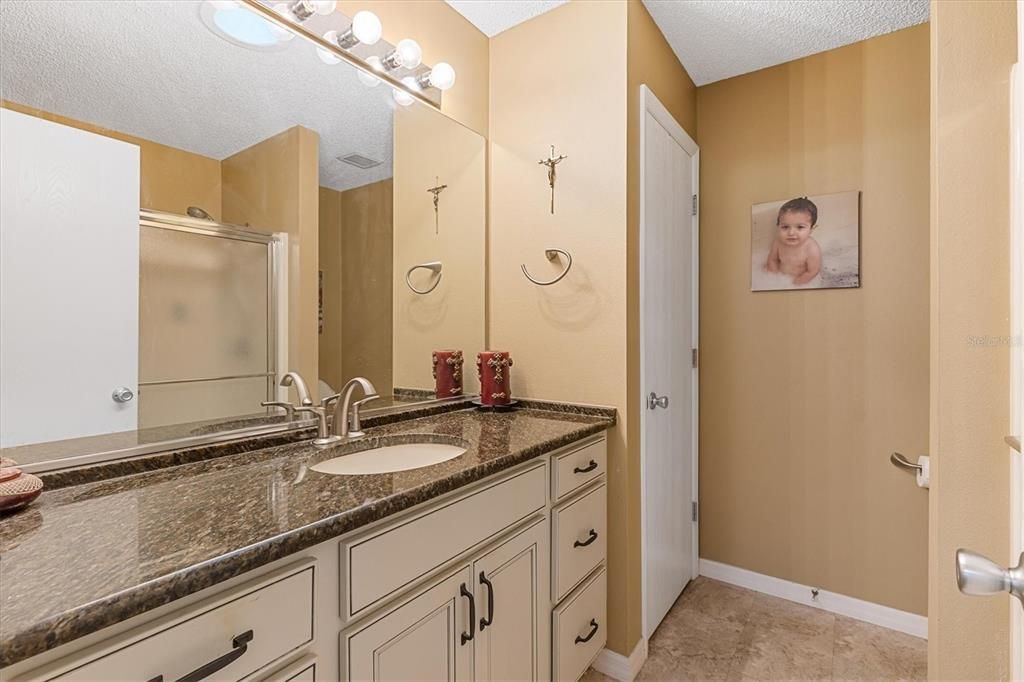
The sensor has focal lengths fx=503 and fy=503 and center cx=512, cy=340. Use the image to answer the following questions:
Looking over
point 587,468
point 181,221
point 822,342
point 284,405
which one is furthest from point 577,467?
point 822,342

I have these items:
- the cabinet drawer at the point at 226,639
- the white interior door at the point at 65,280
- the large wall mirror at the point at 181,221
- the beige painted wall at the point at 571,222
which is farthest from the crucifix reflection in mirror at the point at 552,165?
the cabinet drawer at the point at 226,639

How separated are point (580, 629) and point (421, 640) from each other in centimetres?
80

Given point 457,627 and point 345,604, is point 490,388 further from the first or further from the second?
point 345,604

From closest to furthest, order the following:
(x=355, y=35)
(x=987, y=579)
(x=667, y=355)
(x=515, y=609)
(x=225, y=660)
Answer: (x=987, y=579) < (x=225, y=660) < (x=515, y=609) < (x=355, y=35) < (x=667, y=355)

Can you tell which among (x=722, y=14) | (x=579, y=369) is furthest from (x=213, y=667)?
(x=722, y=14)

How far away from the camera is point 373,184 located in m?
1.75

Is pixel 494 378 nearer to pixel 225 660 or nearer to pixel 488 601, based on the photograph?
pixel 488 601

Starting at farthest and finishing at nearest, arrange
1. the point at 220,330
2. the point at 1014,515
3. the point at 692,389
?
the point at 692,389, the point at 220,330, the point at 1014,515

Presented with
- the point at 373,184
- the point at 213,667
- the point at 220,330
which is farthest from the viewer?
the point at 373,184

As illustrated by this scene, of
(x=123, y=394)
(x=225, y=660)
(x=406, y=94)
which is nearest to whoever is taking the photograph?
(x=225, y=660)

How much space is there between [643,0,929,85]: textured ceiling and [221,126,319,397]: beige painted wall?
4.76 feet

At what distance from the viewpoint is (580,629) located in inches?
64.4

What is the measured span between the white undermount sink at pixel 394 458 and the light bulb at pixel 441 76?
129 cm

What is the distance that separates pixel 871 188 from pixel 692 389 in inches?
45.4
